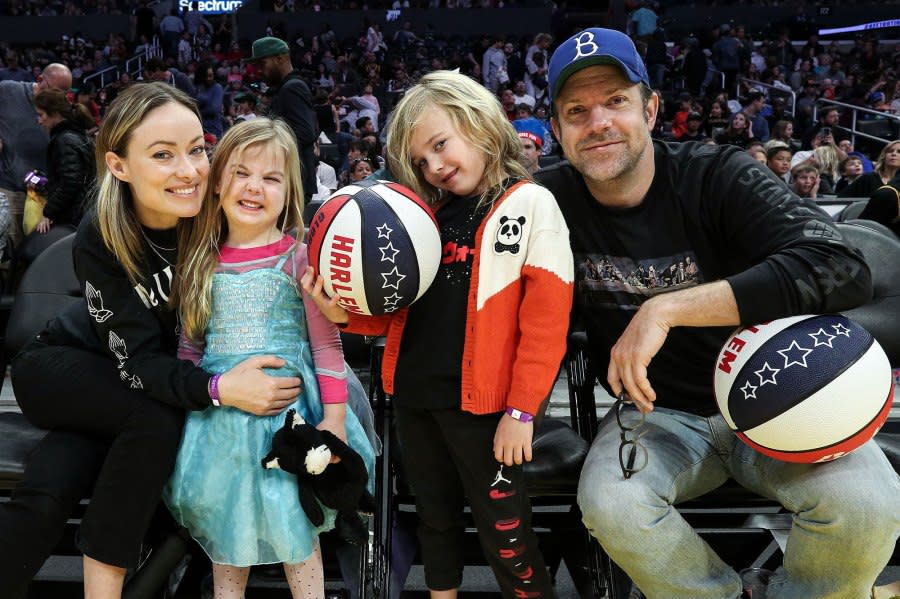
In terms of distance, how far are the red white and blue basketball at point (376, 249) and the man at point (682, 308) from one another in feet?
1.55

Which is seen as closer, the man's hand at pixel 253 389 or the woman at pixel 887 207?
the man's hand at pixel 253 389

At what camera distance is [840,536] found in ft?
5.78

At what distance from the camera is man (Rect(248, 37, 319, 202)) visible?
5203mm

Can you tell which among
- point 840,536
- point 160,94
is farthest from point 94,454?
point 840,536

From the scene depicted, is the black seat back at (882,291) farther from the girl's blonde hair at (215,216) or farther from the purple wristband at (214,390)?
the purple wristband at (214,390)

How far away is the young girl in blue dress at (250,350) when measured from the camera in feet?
6.47

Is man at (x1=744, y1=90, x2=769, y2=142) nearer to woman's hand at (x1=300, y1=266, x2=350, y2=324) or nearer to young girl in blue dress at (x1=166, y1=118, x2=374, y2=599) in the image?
young girl in blue dress at (x1=166, y1=118, x2=374, y2=599)

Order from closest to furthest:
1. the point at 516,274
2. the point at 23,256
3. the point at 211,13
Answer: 1. the point at 516,274
2. the point at 23,256
3. the point at 211,13

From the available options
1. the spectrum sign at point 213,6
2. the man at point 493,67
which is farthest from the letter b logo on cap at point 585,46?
the spectrum sign at point 213,6

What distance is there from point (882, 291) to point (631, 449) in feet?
3.88

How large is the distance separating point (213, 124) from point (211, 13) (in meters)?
10.9

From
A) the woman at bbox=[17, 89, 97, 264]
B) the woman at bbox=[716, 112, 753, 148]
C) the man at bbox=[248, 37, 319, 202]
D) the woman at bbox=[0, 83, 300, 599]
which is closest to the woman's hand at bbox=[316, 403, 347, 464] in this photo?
the woman at bbox=[0, 83, 300, 599]

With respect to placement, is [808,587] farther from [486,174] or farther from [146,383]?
[146,383]

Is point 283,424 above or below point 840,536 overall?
above
